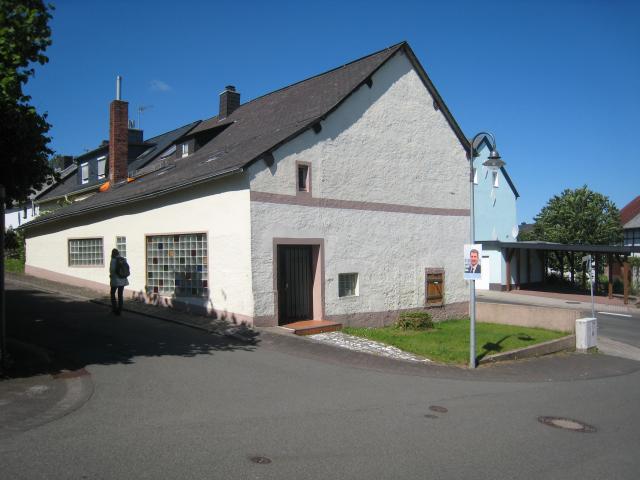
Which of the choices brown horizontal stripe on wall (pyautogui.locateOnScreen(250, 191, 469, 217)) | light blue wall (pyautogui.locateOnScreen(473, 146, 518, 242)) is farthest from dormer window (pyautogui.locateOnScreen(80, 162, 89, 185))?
light blue wall (pyautogui.locateOnScreen(473, 146, 518, 242))

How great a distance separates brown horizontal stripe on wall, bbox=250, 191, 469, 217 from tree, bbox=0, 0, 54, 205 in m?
5.12

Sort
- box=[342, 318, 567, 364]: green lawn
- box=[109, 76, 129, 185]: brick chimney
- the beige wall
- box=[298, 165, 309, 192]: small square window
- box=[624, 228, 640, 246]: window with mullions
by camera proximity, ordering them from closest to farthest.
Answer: box=[342, 318, 567, 364]: green lawn, box=[298, 165, 309, 192]: small square window, the beige wall, box=[109, 76, 129, 185]: brick chimney, box=[624, 228, 640, 246]: window with mullions

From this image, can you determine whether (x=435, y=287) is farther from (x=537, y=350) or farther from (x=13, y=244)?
(x=13, y=244)

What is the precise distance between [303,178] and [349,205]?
1.75m

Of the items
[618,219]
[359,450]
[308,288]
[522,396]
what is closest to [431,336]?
[308,288]

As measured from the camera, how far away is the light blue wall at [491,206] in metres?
35.8

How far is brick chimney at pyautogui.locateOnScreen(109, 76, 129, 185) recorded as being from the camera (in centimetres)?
2384

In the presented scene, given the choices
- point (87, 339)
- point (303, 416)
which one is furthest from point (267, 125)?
point (303, 416)

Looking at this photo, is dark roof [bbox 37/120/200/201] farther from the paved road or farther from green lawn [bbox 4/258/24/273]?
the paved road

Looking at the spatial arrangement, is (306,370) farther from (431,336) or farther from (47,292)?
(47,292)

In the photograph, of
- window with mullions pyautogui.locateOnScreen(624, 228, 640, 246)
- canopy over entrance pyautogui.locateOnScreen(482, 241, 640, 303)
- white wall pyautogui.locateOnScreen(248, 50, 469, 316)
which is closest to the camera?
white wall pyautogui.locateOnScreen(248, 50, 469, 316)

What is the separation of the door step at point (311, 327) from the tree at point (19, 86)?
672 centimetres

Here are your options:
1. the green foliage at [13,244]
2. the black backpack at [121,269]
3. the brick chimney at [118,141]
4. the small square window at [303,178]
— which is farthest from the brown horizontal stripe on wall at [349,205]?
the green foliage at [13,244]

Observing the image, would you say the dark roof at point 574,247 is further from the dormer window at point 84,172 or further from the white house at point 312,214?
the dormer window at point 84,172
